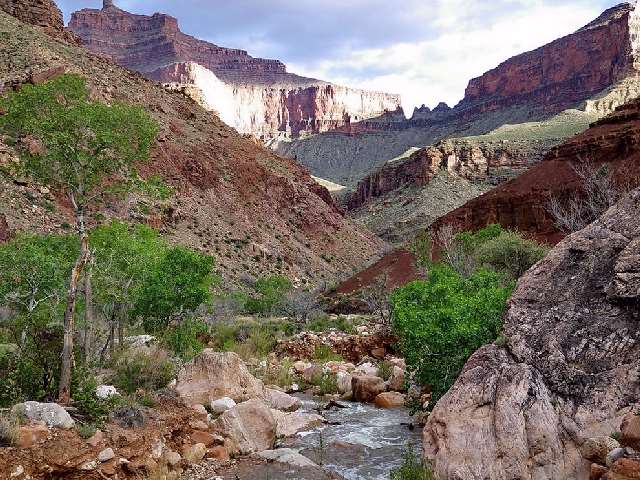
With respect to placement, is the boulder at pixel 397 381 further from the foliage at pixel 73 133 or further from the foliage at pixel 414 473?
the foliage at pixel 73 133

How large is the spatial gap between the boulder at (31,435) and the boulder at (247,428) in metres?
3.19

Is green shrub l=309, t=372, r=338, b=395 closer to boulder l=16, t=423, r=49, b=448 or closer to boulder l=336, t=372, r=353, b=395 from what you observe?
→ boulder l=336, t=372, r=353, b=395

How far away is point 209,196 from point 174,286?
1538 inches

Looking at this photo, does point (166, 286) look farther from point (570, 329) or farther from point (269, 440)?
point (570, 329)

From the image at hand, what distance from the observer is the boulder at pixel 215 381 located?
11.6m

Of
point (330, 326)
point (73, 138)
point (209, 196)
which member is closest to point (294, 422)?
point (73, 138)

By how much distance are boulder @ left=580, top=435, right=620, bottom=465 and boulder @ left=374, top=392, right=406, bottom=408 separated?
8.07 metres

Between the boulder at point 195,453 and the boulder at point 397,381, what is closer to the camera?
the boulder at point 195,453

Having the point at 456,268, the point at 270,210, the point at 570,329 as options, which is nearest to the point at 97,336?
the point at 570,329

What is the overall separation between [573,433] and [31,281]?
1376cm

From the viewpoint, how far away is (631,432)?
5449mm

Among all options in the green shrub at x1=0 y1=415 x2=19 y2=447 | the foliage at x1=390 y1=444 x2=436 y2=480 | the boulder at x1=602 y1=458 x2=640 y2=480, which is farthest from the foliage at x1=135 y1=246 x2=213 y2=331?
the boulder at x1=602 y1=458 x2=640 y2=480

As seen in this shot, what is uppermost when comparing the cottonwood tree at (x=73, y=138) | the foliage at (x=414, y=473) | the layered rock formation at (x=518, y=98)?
the layered rock formation at (x=518, y=98)

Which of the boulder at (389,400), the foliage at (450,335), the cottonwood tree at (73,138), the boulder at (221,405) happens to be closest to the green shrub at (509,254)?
the boulder at (389,400)
